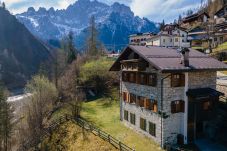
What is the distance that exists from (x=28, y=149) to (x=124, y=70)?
17.9 metres

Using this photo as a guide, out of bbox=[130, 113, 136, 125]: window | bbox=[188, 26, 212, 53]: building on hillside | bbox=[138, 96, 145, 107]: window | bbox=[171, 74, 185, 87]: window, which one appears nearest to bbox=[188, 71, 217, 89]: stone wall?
bbox=[171, 74, 185, 87]: window

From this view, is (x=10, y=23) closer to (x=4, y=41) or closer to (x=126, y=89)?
(x=4, y=41)

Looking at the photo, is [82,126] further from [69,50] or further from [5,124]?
[69,50]

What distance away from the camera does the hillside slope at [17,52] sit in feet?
476

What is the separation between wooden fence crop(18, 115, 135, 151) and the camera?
1229 inches

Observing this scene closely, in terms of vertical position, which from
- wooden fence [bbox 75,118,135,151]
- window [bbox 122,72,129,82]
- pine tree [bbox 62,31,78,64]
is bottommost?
wooden fence [bbox 75,118,135,151]

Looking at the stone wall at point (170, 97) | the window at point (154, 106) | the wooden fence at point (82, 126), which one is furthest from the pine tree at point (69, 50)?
the window at point (154, 106)

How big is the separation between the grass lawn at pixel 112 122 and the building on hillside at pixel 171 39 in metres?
29.6

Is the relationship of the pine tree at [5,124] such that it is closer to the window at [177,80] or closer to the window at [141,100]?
the window at [141,100]

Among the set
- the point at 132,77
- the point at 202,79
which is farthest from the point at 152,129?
the point at 202,79

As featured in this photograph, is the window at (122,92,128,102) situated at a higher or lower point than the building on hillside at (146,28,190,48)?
lower

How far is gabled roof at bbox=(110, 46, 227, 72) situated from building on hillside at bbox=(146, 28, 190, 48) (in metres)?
40.2

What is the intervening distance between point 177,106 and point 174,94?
126 centimetres

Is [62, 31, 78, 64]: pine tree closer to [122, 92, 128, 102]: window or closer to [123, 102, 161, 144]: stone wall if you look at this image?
[122, 92, 128, 102]: window
